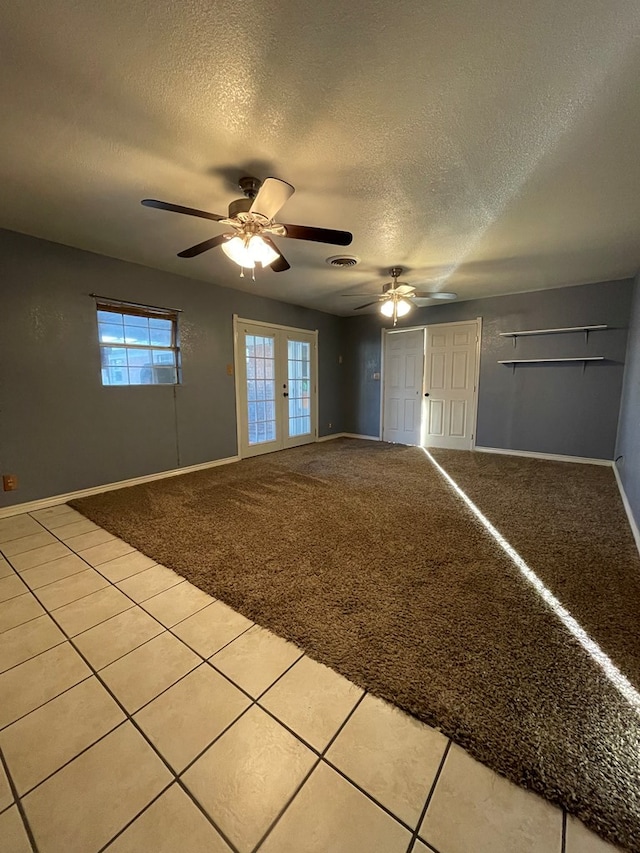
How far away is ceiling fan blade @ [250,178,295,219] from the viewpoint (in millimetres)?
1729

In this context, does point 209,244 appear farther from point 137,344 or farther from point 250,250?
point 137,344

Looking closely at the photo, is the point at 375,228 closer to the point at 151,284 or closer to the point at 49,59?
the point at 49,59

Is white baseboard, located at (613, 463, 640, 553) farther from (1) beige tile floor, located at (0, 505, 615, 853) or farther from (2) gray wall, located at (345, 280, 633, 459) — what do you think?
(1) beige tile floor, located at (0, 505, 615, 853)

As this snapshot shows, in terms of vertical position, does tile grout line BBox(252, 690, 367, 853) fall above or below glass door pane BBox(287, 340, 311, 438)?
below

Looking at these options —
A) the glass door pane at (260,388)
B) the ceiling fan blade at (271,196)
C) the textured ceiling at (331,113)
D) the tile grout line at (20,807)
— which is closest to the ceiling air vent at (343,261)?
the textured ceiling at (331,113)

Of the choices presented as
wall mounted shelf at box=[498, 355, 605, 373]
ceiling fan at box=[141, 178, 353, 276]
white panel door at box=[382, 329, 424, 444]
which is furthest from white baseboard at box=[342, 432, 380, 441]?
ceiling fan at box=[141, 178, 353, 276]

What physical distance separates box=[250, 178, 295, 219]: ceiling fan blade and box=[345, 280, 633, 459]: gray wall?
166 inches

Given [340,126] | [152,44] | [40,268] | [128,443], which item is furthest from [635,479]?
[40,268]

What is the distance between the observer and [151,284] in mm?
3803

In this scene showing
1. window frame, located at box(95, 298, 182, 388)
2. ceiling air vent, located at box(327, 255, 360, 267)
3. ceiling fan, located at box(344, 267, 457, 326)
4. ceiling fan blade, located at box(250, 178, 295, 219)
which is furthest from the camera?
ceiling fan, located at box(344, 267, 457, 326)

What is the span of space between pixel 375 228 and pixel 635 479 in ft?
9.70

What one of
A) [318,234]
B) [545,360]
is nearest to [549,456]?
[545,360]

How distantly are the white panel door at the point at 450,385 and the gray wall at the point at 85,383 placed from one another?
3216mm

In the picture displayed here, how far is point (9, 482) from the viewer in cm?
298
